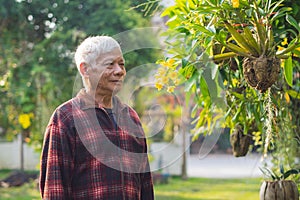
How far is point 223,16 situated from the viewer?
5.41 ft

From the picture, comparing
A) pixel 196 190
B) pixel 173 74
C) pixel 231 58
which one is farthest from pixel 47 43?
pixel 231 58

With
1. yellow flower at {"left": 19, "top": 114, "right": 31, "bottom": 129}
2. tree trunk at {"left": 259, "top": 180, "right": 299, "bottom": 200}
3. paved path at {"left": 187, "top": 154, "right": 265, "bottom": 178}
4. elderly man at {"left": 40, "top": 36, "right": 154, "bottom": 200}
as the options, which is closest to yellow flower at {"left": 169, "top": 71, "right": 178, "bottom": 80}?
elderly man at {"left": 40, "top": 36, "right": 154, "bottom": 200}

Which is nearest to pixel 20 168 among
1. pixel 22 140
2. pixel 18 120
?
pixel 22 140

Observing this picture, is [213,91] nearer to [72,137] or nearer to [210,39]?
[210,39]

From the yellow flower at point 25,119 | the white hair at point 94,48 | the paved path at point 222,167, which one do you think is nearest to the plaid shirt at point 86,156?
the white hair at point 94,48

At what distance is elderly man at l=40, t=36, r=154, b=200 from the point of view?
1486 millimetres

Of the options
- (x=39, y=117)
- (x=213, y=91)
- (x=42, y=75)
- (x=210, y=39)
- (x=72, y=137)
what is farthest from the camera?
(x=39, y=117)

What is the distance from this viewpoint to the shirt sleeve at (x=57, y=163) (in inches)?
57.7

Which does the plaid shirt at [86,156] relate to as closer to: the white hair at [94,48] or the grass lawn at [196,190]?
the white hair at [94,48]

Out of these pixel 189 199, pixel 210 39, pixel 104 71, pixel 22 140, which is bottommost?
pixel 189 199

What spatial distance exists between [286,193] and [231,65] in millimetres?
477

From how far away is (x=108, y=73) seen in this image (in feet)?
5.02

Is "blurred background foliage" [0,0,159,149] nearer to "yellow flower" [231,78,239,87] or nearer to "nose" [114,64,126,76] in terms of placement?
"yellow flower" [231,78,239,87]

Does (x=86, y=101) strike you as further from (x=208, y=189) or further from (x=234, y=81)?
(x=208, y=189)
